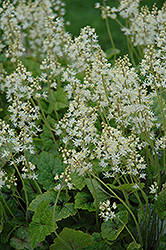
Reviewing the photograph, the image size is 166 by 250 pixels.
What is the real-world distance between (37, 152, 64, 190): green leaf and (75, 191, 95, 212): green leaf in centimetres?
28

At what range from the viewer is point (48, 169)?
8.09 feet

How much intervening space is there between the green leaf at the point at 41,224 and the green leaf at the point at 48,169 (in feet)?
1.28

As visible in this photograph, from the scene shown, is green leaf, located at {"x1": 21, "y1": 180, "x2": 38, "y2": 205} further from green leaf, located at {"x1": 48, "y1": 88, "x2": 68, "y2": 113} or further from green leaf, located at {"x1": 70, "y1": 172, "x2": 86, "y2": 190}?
green leaf, located at {"x1": 48, "y1": 88, "x2": 68, "y2": 113}

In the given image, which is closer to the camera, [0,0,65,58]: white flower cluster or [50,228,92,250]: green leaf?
[50,228,92,250]: green leaf

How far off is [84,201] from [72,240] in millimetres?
336

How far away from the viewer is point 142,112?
6.37ft

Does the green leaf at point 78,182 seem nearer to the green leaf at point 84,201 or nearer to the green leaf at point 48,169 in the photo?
the green leaf at point 84,201

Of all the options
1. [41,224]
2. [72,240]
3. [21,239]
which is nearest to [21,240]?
[21,239]

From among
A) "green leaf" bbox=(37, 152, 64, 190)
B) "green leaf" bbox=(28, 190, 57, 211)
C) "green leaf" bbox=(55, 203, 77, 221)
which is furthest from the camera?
"green leaf" bbox=(37, 152, 64, 190)

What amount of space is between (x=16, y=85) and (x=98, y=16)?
501 centimetres

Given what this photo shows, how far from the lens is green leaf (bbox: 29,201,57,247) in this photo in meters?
1.94

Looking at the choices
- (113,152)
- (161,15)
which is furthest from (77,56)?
(113,152)

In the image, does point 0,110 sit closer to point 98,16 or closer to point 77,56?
point 77,56

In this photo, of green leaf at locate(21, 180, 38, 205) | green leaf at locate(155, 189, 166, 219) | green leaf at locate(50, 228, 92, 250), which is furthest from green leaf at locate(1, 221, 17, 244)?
green leaf at locate(155, 189, 166, 219)
